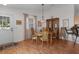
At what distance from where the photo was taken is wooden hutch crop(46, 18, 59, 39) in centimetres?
282

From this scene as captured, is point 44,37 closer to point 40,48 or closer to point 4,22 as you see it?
point 40,48

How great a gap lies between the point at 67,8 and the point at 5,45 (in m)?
1.78

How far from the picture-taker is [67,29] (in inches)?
110

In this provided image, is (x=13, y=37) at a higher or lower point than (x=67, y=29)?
lower

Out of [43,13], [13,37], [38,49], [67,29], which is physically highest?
[43,13]

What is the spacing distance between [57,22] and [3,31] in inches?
53.6

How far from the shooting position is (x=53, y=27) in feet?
9.37

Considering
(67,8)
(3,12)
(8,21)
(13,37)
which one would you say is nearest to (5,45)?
(13,37)

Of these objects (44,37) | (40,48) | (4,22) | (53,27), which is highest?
(4,22)

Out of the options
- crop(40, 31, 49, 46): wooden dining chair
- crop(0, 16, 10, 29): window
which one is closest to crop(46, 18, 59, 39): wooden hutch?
crop(40, 31, 49, 46): wooden dining chair

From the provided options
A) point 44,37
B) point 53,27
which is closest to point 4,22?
point 44,37

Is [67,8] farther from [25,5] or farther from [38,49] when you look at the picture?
[38,49]

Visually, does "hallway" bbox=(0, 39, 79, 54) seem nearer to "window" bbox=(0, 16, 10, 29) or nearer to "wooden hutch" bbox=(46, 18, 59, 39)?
"wooden hutch" bbox=(46, 18, 59, 39)

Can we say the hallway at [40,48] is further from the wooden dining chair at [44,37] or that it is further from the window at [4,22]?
the window at [4,22]
